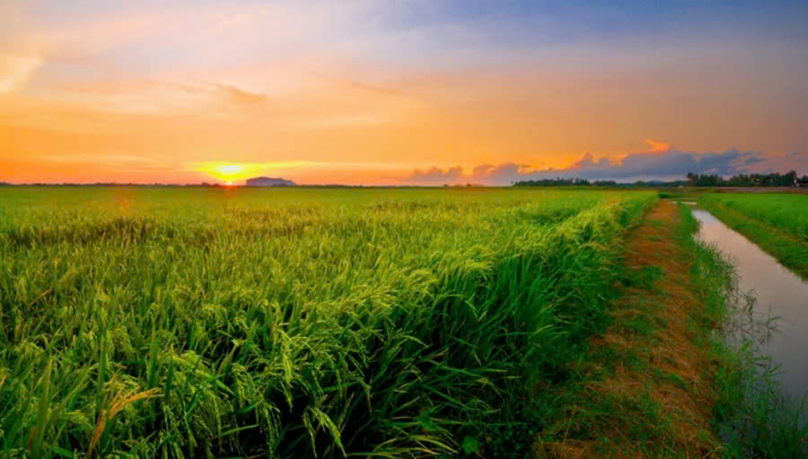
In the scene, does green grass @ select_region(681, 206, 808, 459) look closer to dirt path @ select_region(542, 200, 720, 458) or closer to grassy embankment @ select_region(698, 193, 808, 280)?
dirt path @ select_region(542, 200, 720, 458)

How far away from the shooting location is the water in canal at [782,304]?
15.4ft

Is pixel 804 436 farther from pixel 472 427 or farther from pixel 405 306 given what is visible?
pixel 405 306

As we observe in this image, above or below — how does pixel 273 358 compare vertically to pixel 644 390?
above

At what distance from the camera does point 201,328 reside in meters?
2.12

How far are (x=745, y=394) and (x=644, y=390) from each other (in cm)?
103

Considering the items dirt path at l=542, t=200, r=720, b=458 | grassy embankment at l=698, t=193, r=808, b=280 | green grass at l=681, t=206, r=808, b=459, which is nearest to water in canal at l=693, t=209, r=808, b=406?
green grass at l=681, t=206, r=808, b=459

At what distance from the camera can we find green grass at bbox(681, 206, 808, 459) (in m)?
Answer: 3.12

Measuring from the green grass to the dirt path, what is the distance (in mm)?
131

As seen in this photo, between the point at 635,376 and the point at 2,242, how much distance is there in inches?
340

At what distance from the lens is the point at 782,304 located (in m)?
7.51

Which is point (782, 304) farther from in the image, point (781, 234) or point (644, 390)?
point (781, 234)

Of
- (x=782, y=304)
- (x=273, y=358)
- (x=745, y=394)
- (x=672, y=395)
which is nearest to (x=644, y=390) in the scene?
(x=672, y=395)

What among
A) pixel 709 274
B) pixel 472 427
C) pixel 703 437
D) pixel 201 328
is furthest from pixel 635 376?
pixel 709 274

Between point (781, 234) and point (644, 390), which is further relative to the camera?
point (781, 234)
